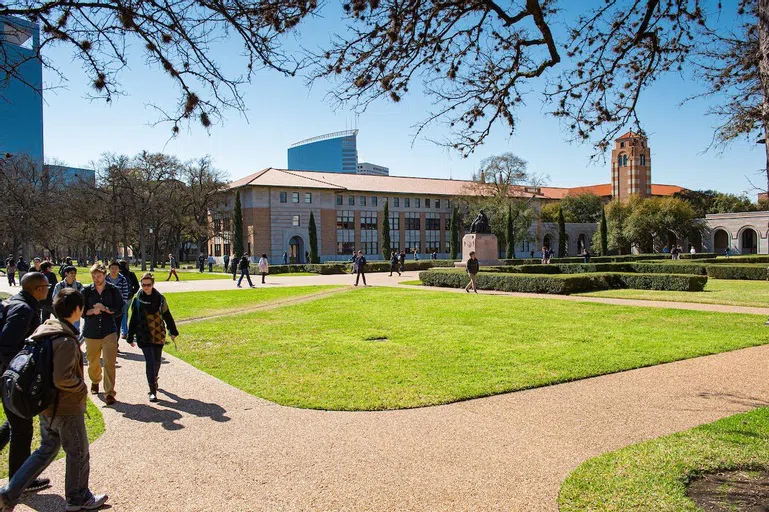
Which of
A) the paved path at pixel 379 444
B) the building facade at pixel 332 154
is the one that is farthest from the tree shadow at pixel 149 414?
the building facade at pixel 332 154

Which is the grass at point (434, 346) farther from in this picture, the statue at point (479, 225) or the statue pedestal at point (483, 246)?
the statue at point (479, 225)

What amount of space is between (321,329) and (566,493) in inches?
362

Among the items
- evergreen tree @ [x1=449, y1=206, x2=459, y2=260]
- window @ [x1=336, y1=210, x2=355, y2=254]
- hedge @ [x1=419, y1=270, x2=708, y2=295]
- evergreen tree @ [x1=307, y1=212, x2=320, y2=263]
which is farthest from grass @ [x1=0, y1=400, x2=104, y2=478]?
window @ [x1=336, y1=210, x2=355, y2=254]

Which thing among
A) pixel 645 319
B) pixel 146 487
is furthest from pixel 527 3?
pixel 645 319

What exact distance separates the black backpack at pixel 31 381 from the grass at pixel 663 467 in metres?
3.75

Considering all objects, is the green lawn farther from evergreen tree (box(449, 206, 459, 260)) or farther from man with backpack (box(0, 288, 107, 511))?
evergreen tree (box(449, 206, 459, 260))

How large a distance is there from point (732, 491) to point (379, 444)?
293cm

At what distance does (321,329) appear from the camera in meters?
12.9

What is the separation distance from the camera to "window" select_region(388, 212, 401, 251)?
68.3 meters

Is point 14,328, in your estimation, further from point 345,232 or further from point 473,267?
point 345,232

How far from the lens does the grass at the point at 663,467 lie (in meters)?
Answer: 3.99

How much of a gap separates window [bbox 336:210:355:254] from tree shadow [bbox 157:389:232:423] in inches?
2250

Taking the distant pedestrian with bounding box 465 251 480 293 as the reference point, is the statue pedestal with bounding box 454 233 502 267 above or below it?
above

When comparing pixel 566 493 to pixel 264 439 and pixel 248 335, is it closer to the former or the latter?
pixel 264 439
